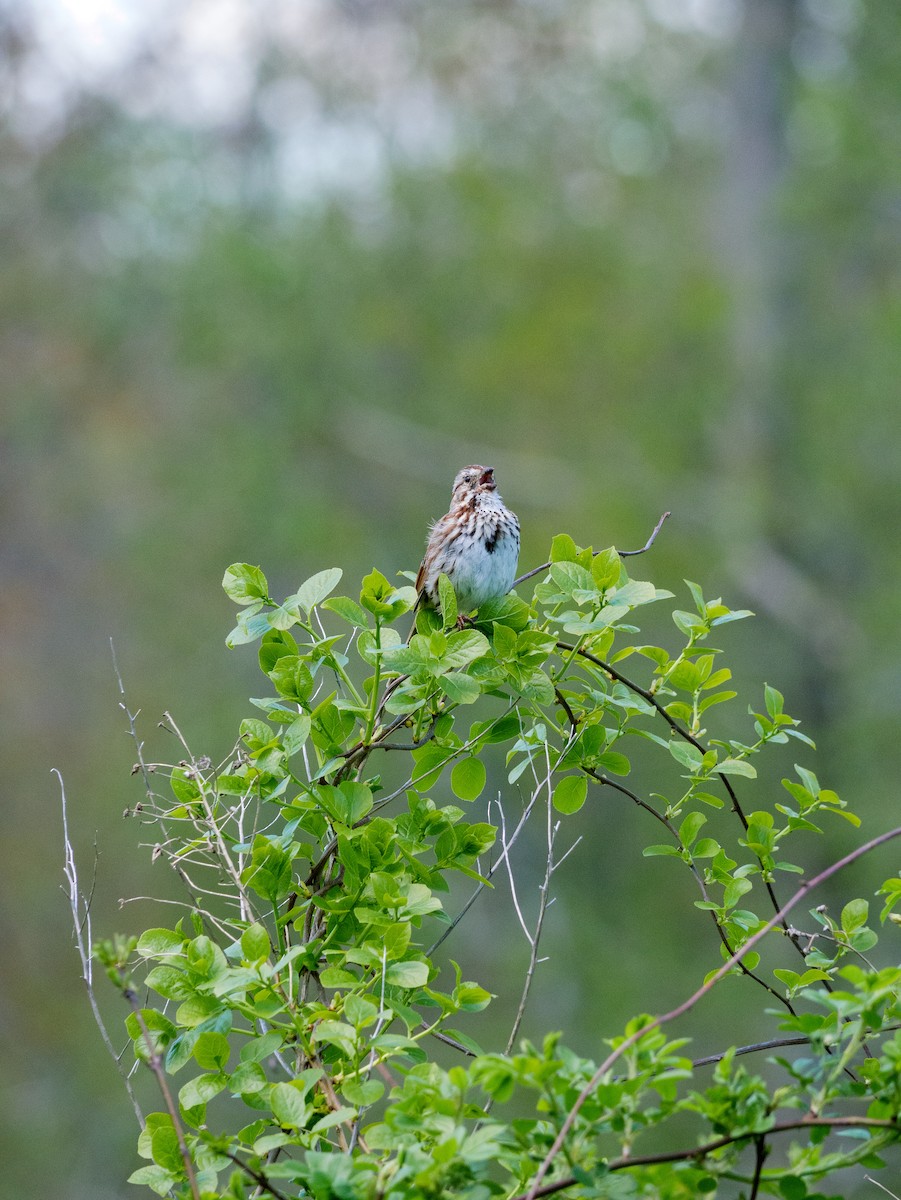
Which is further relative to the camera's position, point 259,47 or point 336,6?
point 336,6

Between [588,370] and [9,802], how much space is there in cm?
789

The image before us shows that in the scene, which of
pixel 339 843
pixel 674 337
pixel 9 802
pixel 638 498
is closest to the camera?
pixel 339 843

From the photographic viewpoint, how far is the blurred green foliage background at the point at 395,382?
14.3 meters

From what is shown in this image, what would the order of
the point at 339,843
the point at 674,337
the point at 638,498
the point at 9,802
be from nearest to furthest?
the point at 339,843
the point at 638,498
the point at 674,337
the point at 9,802

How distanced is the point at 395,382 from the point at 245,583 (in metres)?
13.5

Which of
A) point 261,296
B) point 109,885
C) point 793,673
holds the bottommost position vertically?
point 109,885

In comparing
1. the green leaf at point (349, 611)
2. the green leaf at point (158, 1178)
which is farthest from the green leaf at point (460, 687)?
the green leaf at point (158, 1178)

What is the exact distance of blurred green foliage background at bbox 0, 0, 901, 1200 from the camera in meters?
14.3

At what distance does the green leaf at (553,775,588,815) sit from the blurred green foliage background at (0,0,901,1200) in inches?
438

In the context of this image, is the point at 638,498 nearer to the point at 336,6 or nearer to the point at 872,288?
the point at 872,288

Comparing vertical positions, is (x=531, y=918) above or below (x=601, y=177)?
below

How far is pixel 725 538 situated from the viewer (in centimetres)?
1438

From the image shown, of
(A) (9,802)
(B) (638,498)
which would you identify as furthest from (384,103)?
(A) (9,802)

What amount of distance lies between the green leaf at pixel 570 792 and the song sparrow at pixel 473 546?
44.3 inches
